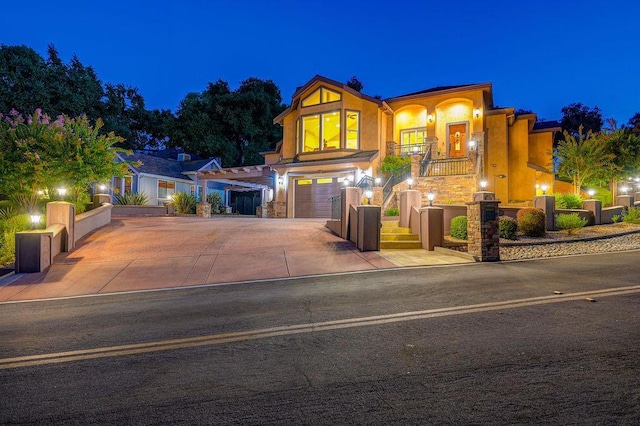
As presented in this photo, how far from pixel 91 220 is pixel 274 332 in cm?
1119

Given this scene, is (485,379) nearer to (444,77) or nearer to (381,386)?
(381,386)

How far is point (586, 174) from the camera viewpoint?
55.6ft

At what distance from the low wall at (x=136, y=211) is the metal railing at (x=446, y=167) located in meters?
15.1

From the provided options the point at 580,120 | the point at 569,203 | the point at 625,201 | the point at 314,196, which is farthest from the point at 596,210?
the point at 580,120

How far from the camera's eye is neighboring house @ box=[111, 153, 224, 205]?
25672 millimetres

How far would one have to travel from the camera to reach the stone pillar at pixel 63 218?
33.4ft

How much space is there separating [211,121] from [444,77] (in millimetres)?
140579

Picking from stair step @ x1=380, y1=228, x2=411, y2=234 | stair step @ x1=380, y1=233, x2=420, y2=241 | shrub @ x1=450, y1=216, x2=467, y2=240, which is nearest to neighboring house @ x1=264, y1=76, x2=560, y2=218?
shrub @ x1=450, y1=216, x2=467, y2=240

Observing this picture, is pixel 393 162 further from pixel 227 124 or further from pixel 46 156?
pixel 227 124

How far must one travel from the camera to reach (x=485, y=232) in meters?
9.23

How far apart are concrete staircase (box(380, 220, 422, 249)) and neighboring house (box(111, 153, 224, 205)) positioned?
18.6 m

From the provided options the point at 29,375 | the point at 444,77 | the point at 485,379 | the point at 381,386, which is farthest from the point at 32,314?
the point at 444,77

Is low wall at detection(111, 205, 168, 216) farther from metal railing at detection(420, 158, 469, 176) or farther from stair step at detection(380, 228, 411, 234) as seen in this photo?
metal railing at detection(420, 158, 469, 176)

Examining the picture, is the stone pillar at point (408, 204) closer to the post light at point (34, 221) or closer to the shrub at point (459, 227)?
the shrub at point (459, 227)
